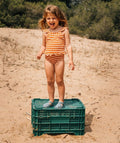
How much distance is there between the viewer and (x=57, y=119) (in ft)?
10.6

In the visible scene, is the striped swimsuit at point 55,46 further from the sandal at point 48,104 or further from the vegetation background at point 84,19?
the vegetation background at point 84,19

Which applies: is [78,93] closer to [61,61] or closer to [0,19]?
[61,61]

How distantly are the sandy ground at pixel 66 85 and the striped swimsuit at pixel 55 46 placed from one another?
1.13 m

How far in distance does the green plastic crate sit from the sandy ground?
0.10 meters

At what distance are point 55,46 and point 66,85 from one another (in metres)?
2.73

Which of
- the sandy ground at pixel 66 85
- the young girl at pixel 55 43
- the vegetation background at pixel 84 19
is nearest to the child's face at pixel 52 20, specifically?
the young girl at pixel 55 43

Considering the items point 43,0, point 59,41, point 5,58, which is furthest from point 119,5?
point 59,41

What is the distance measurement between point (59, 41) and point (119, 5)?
39.9 feet

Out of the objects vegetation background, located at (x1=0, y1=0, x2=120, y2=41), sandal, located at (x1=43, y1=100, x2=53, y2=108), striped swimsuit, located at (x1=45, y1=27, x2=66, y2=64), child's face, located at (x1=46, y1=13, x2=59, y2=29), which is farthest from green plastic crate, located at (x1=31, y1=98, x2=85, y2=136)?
vegetation background, located at (x1=0, y1=0, x2=120, y2=41)

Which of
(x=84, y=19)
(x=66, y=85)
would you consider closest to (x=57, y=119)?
(x=66, y=85)

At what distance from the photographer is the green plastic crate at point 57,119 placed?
10.4ft

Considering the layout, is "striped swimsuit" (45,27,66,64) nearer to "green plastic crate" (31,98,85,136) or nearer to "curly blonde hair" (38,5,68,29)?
"curly blonde hair" (38,5,68,29)

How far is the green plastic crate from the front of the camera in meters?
3.18

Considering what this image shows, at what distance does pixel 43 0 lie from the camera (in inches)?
696
